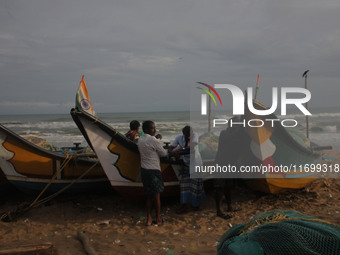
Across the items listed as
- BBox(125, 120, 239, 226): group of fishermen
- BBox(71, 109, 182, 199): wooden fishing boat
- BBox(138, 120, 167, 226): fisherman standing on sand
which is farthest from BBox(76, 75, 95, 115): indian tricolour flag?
BBox(138, 120, 167, 226): fisherman standing on sand

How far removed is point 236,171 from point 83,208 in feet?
9.71

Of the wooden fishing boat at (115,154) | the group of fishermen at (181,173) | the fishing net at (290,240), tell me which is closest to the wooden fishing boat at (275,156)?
the group of fishermen at (181,173)

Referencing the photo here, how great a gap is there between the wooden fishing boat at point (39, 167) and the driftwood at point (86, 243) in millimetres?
1486

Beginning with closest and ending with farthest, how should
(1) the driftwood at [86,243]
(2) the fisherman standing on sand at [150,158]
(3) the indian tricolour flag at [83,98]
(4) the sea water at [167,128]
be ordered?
(1) the driftwood at [86,243] → (2) the fisherman standing on sand at [150,158] → (3) the indian tricolour flag at [83,98] → (4) the sea water at [167,128]

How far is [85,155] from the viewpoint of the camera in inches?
241

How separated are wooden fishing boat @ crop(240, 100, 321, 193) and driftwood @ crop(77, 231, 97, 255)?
285cm

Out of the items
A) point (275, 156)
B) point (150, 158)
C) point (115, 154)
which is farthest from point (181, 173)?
point (275, 156)

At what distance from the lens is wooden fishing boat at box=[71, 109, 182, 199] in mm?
5340

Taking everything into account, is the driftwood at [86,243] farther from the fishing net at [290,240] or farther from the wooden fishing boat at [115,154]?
the fishing net at [290,240]

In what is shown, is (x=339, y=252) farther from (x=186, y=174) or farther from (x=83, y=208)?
(x=83, y=208)

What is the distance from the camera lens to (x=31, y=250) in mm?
3295

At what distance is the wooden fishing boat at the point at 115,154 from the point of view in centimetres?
534

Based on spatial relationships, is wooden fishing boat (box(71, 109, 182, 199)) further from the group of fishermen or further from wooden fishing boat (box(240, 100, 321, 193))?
wooden fishing boat (box(240, 100, 321, 193))

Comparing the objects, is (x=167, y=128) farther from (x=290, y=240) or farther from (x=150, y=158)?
(x=290, y=240)
